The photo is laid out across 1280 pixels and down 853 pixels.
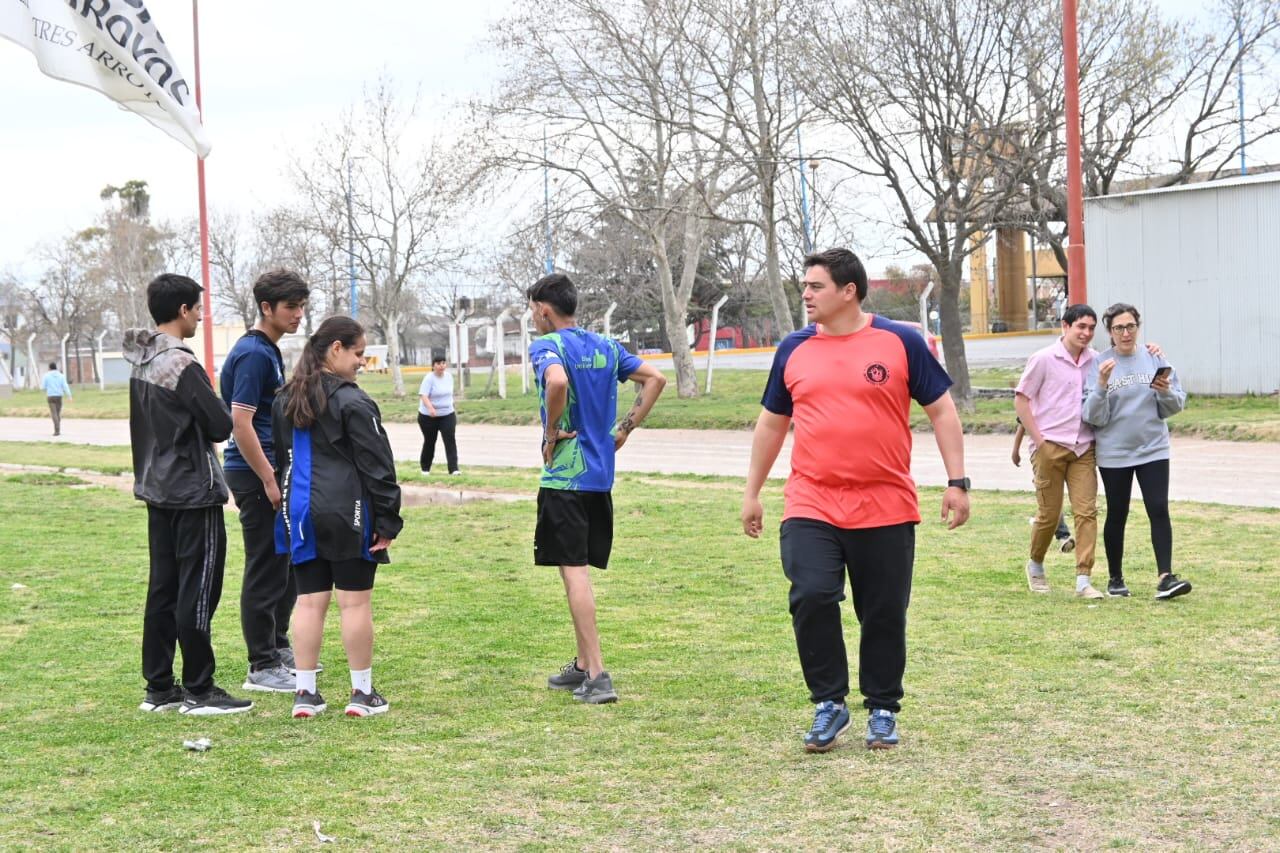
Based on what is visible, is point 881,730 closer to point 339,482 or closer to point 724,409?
point 339,482

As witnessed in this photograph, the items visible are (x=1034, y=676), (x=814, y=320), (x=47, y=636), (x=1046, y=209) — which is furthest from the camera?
(x=1046, y=209)

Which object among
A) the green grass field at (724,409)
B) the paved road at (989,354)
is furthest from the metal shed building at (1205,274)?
the paved road at (989,354)

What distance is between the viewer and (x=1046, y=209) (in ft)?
100

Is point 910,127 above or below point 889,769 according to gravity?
above

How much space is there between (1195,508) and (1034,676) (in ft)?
24.6

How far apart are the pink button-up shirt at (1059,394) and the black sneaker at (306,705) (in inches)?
193

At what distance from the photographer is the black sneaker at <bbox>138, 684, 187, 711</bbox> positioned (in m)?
6.51

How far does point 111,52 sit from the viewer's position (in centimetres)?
936

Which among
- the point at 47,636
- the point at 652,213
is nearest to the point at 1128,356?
the point at 47,636

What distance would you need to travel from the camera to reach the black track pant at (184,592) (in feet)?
21.1

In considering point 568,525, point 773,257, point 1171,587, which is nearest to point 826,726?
point 568,525

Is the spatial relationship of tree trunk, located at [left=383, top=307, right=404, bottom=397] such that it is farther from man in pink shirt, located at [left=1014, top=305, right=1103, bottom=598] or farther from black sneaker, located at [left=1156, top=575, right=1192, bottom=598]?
black sneaker, located at [left=1156, top=575, right=1192, bottom=598]

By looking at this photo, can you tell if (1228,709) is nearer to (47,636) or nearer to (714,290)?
(47,636)

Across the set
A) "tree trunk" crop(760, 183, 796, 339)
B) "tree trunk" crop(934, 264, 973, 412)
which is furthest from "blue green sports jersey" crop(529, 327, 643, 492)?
"tree trunk" crop(760, 183, 796, 339)
